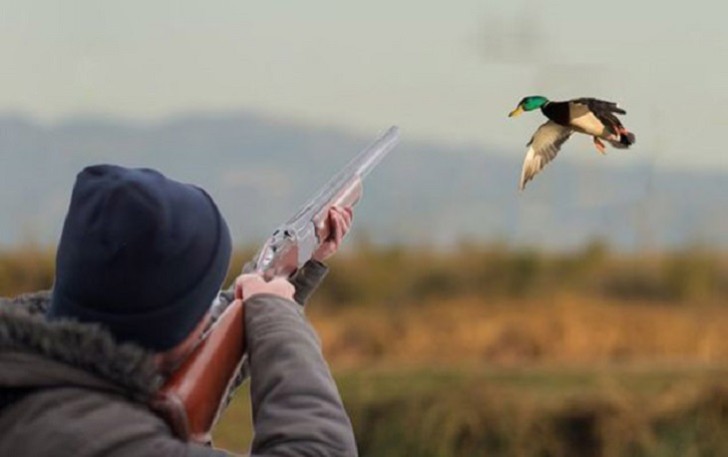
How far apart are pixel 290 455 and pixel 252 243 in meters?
5.21

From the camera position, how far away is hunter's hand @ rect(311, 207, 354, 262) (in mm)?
2195

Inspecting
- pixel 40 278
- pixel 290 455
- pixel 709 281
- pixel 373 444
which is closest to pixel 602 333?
pixel 709 281

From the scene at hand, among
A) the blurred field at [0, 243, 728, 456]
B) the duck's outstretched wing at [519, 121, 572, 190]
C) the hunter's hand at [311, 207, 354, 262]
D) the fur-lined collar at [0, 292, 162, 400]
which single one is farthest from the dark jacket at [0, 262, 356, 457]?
the blurred field at [0, 243, 728, 456]

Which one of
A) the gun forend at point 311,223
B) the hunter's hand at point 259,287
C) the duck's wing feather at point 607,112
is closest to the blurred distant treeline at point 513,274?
the gun forend at point 311,223

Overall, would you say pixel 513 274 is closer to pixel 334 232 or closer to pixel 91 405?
pixel 334 232

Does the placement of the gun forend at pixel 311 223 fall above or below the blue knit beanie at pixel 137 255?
below

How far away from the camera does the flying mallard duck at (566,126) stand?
6.86 ft

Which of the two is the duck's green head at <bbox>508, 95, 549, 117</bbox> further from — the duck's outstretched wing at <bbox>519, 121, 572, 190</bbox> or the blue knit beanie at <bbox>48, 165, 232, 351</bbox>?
the blue knit beanie at <bbox>48, 165, 232, 351</bbox>

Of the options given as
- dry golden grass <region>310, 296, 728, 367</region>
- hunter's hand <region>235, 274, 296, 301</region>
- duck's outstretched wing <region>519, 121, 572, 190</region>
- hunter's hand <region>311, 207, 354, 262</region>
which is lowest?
dry golden grass <region>310, 296, 728, 367</region>

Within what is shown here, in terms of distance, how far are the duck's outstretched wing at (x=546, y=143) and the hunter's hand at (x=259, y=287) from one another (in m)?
0.40

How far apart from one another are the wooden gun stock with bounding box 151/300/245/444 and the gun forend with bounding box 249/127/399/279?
0.19 m

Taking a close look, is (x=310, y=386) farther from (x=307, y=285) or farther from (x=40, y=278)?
(x=40, y=278)

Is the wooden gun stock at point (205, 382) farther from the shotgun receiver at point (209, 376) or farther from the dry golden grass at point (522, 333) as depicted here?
the dry golden grass at point (522, 333)

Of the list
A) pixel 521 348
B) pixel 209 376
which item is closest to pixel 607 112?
pixel 209 376
